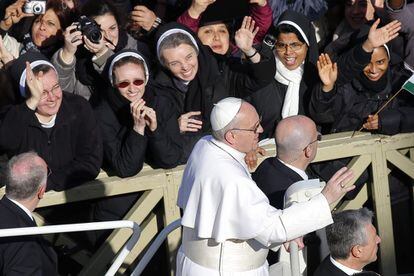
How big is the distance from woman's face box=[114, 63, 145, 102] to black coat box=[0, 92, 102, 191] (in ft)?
0.88

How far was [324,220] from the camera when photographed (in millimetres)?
5629

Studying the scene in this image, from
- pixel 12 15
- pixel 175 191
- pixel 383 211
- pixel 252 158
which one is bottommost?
pixel 383 211

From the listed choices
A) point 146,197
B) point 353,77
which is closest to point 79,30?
point 146,197

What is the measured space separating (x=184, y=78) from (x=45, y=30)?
1.22 meters

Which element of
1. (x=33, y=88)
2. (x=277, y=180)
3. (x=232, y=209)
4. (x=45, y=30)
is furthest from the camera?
(x=45, y=30)

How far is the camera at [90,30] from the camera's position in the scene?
7.61 metres

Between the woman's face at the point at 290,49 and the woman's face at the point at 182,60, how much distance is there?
27.6 inches

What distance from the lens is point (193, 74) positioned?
762 centimetres

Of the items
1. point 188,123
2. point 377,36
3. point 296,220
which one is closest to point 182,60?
point 188,123

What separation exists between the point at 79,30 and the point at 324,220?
9.02 feet

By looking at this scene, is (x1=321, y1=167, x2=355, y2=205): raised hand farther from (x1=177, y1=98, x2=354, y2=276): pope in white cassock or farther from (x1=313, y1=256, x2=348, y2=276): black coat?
(x1=313, y1=256, x2=348, y2=276): black coat

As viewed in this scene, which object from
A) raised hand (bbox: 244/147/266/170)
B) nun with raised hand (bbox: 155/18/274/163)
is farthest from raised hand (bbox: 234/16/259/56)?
raised hand (bbox: 244/147/266/170)

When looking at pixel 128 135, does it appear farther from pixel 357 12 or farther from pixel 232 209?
pixel 357 12

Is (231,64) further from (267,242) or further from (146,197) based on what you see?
(267,242)
